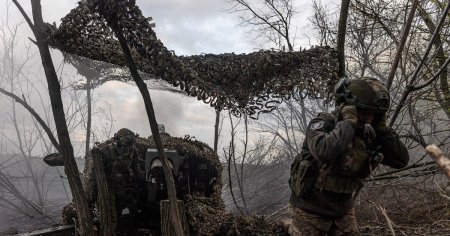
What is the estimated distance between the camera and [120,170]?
506 centimetres

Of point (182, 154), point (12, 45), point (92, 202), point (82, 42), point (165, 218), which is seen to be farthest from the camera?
point (12, 45)

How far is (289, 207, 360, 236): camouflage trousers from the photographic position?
9.56 feet

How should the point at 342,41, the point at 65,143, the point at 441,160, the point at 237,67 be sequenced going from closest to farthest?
the point at 441,160 < the point at 65,143 < the point at 237,67 < the point at 342,41

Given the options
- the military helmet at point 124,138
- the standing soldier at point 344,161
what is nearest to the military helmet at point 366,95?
the standing soldier at point 344,161

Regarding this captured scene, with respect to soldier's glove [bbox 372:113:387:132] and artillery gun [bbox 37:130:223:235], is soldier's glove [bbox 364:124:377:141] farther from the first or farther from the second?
artillery gun [bbox 37:130:223:235]

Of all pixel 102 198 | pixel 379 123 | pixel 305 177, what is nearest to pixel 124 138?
pixel 102 198

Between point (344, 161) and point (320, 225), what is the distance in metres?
0.52

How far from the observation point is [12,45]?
51.4 ft

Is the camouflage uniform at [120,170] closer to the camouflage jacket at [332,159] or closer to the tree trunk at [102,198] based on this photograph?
the tree trunk at [102,198]

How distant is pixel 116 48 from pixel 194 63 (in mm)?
849

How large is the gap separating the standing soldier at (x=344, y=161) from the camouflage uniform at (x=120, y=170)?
8.94 feet

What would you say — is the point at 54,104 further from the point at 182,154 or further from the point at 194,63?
the point at 182,154

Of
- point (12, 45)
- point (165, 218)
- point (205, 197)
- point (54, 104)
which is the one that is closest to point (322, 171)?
point (165, 218)

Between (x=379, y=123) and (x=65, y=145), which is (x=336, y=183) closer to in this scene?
(x=379, y=123)
